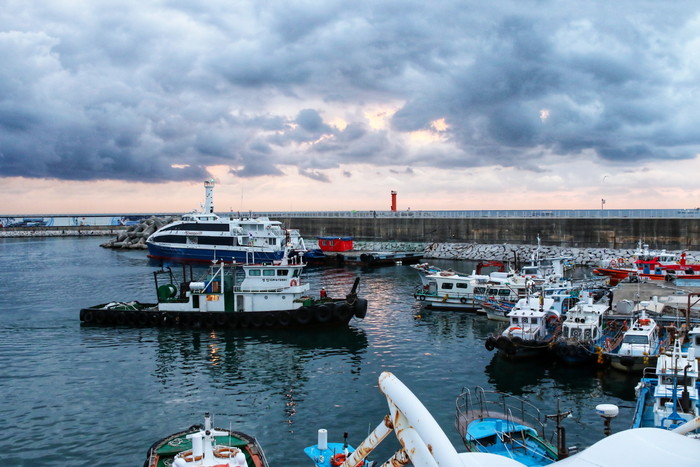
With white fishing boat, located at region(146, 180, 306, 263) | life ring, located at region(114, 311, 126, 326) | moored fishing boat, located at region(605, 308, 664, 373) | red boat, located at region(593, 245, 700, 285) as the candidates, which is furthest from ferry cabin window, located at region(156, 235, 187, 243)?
moored fishing boat, located at region(605, 308, 664, 373)

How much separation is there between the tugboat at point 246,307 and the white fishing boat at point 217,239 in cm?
3358

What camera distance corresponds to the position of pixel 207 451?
40.8 ft

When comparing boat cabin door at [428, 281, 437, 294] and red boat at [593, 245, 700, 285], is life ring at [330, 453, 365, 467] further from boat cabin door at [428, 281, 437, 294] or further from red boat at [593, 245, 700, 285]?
red boat at [593, 245, 700, 285]

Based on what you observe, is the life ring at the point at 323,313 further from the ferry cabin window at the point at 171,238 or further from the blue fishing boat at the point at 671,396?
the ferry cabin window at the point at 171,238

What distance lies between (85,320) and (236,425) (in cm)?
2241

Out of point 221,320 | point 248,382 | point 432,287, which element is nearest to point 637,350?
point 248,382

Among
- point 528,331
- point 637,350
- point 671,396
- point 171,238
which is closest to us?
point 671,396

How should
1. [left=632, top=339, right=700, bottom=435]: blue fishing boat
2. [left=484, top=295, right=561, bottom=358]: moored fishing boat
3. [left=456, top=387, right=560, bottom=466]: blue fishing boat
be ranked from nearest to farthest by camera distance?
[left=456, top=387, right=560, bottom=466]: blue fishing boat
[left=632, top=339, right=700, bottom=435]: blue fishing boat
[left=484, top=295, right=561, bottom=358]: moored fishing boat

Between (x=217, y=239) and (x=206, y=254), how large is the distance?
311 centimetres

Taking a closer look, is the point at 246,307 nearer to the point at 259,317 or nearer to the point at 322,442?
the point at 259,317

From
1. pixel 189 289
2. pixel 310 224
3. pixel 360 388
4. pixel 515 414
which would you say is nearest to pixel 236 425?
pixel 360 388

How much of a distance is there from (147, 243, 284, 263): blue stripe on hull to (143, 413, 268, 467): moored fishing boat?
185 ft

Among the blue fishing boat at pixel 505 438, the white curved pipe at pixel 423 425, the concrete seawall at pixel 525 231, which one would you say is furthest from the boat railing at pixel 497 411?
the concrete seawall at pixel 525 231

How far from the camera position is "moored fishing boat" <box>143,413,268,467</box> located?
12.3 metres
